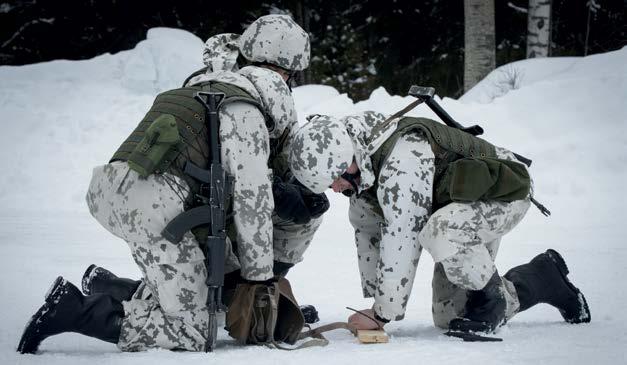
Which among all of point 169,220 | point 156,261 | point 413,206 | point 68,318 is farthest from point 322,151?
point 68,318

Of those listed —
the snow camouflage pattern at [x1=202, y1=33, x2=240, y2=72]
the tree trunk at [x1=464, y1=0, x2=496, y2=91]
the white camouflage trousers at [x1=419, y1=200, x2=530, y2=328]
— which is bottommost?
the white camouflage trousers at [x1=419, y1=200, x2=530, y2=328]

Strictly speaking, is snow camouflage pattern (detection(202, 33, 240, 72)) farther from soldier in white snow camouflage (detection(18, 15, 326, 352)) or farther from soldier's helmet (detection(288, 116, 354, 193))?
soldier's helmet (detection(288, 116, 354, 193))

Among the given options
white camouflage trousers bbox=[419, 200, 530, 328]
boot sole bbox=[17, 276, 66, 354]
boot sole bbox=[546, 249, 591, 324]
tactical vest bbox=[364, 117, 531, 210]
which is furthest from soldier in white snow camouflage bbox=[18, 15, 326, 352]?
boot sole bbox=[546, 249, 591, 324]

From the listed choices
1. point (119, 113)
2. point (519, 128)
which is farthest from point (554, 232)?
point (119, 113)

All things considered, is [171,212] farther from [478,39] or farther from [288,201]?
[478,39]

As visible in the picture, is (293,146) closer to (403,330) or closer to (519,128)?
(403,330)

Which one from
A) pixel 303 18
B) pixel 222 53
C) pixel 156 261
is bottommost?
pixel 156 261

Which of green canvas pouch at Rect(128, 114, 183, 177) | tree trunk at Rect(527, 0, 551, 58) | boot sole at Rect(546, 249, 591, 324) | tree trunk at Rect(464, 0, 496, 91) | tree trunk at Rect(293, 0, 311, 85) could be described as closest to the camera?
green canvas pouch at Rect(128, 114, 183, 177)

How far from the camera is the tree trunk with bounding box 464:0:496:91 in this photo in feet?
33.5

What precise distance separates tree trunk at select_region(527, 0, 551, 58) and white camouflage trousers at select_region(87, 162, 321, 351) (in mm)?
8583

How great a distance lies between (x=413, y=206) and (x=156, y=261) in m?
1.19

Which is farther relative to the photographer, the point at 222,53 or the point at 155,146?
the point at 222,53

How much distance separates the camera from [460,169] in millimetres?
3521

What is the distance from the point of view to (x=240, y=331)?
3.48 m
